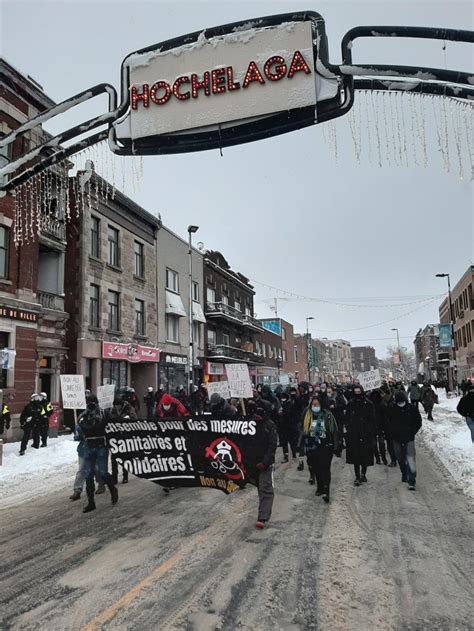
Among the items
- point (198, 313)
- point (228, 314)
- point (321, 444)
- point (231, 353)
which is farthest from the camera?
point (231, 353)

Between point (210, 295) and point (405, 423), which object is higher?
point (210, 295)

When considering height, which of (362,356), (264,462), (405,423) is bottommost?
(264,462)

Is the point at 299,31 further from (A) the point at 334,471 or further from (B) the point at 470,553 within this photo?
(A) the point at 334,471

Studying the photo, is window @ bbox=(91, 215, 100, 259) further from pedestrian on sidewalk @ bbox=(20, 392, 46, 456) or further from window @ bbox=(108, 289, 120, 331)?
pedestrian on sidewalk @ bbox=(20, 392, 46, 456)

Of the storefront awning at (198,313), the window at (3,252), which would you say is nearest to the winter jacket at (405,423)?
the window at (3,252)

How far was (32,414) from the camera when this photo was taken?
1354 cm

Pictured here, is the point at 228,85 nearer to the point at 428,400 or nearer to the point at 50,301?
the point at 50,301

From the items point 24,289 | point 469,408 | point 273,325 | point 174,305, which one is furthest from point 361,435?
point 273,325

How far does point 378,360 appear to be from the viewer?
581 feet

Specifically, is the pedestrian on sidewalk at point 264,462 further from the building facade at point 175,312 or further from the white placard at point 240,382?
the building facade at point 175,312

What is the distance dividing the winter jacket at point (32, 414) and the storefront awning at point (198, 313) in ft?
66.4

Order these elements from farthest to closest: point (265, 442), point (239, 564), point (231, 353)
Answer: point (231, 353) < point (265, 442) < point (239, 564)

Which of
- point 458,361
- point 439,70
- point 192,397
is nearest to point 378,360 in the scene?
point 458,361

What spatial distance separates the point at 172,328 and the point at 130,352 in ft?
22.4
